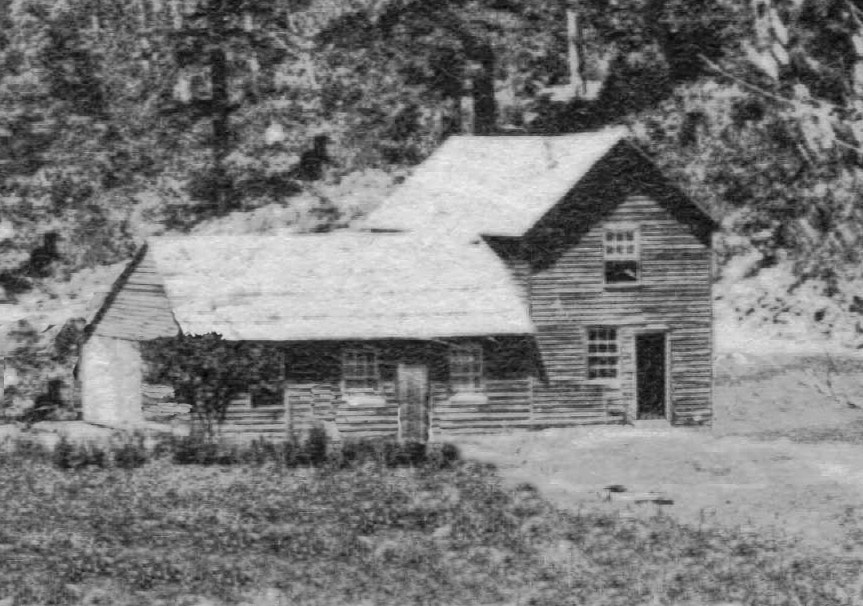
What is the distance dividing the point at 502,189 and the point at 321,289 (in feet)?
8.55

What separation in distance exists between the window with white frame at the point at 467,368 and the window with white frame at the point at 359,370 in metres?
0.99

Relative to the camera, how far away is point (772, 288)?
19703mm

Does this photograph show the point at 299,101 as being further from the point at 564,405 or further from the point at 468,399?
the point at 564,405

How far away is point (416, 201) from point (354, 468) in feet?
11.1

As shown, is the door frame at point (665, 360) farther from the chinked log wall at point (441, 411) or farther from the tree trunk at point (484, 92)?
the tree trunk at point (484, 92)

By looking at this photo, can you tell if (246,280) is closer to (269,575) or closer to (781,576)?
(269,575)

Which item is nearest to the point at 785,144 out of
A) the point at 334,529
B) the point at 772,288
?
the point at 772,288

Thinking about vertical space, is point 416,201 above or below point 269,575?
above

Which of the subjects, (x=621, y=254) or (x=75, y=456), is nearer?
(x=75, y=456)

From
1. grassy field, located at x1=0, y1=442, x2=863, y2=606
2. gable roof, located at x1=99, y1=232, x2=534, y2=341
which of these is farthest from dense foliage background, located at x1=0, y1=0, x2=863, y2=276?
grassy field, located at x1=0, y1=442, x2=863, y2=606

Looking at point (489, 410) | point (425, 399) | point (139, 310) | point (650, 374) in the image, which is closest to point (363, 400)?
point (425, 399)

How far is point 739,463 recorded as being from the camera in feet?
55.2

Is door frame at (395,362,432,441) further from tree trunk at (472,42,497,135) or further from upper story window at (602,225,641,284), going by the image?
upper story window at (602,225,641,284)

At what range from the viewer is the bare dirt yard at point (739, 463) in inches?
574
